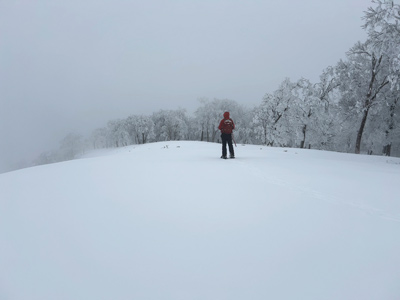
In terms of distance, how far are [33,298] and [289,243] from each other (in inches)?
97.8

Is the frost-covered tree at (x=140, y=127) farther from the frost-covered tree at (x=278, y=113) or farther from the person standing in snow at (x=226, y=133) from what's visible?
the person standing in snow at (x=226, y=133)

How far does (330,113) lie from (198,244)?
105 ft

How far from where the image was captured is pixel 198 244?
7.83 ft

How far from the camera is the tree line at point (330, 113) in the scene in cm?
1402

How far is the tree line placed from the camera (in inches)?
552

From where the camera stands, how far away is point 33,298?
167cm

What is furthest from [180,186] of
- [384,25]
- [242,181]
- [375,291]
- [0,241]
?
[384,25]

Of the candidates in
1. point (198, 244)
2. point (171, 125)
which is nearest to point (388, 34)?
point (198, 244)

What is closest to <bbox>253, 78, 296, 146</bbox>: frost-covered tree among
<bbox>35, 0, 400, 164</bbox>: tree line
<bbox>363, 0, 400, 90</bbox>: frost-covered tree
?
<bbox>35, 0, 400, 164</bbox>: tree line

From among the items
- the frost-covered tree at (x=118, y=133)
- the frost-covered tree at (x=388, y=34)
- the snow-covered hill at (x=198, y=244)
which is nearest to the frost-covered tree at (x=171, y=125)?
the frost-covered tree at (x=118, y=133)

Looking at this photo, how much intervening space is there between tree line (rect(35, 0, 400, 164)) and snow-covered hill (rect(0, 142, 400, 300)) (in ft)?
46.5

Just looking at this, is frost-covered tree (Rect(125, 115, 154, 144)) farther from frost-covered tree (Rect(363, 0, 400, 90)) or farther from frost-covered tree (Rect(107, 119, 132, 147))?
frost-covered tree (Rect(363, 0, 400, 90))

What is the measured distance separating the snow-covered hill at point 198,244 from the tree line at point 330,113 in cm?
1416

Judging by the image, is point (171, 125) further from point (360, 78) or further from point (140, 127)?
point (360, 78)
